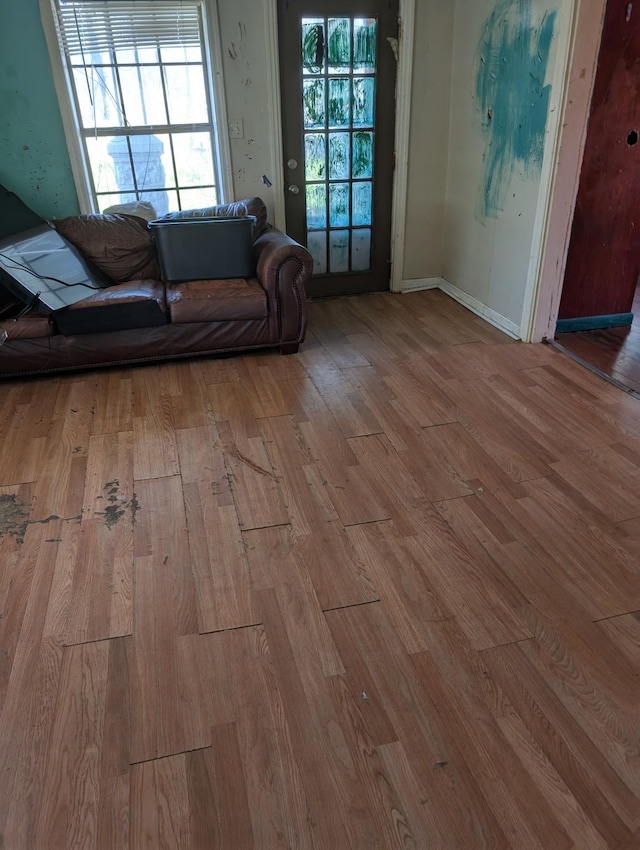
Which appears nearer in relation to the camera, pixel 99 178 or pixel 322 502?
pixel 322 502

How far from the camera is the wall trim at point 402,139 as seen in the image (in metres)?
3.95

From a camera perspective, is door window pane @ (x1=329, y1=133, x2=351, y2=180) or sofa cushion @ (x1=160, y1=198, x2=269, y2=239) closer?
sofa cushion @ (x1=160, y1=198, x2=269, y2=239)

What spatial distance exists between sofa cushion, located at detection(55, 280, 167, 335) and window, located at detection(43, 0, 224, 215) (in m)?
1.10

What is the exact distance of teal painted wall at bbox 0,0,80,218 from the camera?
11.4ft

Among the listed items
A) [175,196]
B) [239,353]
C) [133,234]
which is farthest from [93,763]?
[175,196]

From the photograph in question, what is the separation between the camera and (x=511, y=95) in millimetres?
3549

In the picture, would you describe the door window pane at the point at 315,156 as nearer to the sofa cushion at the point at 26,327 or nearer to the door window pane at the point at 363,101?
the door window pane at the point at 363,101

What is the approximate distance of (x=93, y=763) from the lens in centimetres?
140

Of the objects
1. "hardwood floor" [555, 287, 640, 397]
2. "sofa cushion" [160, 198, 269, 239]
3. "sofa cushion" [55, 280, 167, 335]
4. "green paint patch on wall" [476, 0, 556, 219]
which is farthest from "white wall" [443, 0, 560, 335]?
"sofa cushion" [55, 280, 167, 335]

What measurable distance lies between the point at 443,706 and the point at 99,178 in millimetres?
3863

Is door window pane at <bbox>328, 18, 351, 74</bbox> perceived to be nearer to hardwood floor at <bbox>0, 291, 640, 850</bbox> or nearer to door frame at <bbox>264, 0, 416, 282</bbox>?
door frame at <bbox>264, 0, 416, 282</bbox>

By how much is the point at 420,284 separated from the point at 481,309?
0.73 meters

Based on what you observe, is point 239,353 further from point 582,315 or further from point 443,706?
point 443,706

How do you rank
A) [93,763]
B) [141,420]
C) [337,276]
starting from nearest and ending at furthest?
[93,763], [141,420], [337,276]
